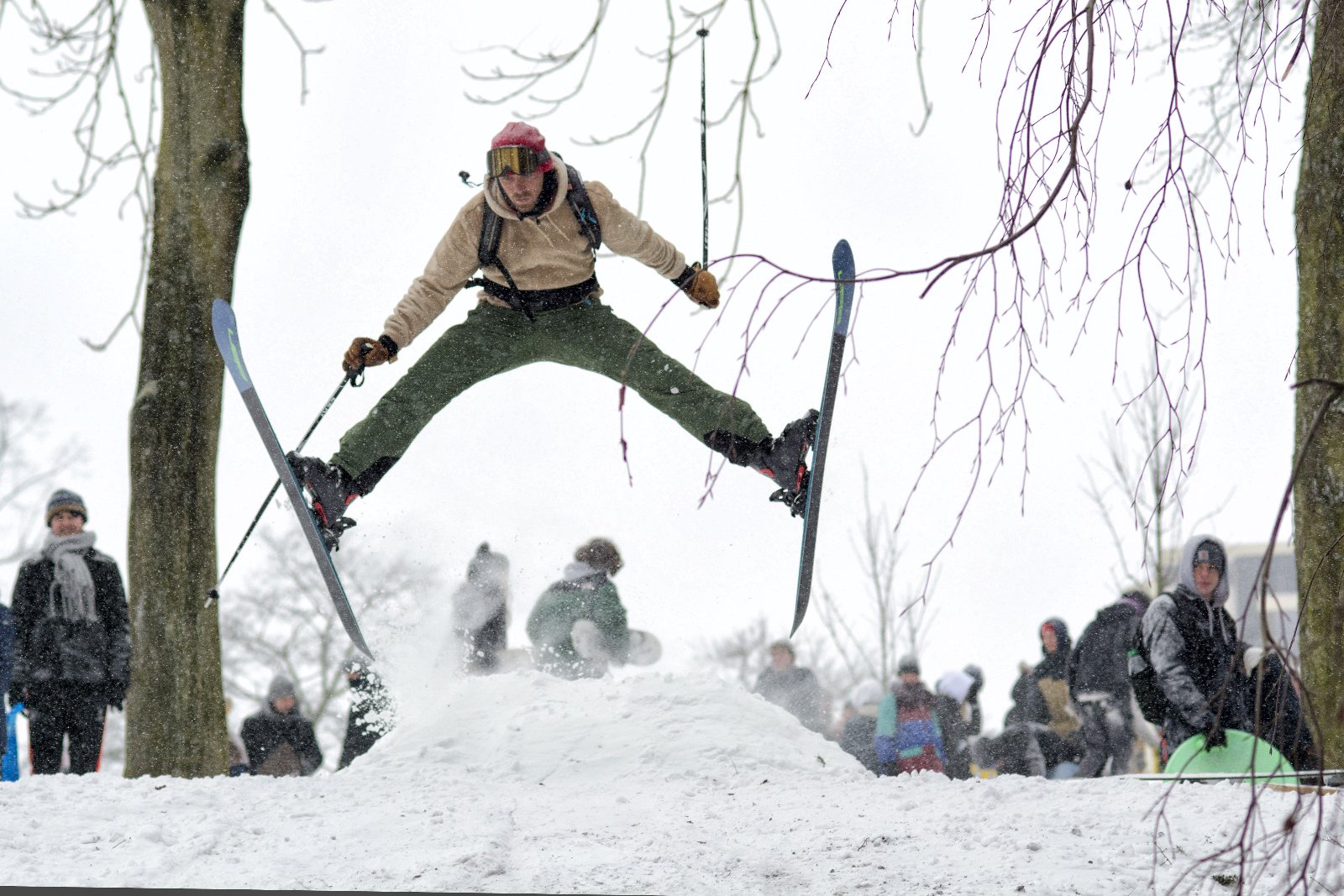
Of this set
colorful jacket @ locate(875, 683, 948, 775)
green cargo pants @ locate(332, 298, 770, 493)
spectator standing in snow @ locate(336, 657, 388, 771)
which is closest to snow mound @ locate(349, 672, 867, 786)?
spectator standing in snow @ locate(336, 657, 388, 771)

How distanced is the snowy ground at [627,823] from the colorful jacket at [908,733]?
1.38m

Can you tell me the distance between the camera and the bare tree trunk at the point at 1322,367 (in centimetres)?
372

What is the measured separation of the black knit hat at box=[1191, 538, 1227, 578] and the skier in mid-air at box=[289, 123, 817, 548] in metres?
1.43

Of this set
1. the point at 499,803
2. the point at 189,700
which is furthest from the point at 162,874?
the point at 189,700

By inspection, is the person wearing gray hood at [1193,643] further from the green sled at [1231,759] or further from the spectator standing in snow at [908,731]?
the spectator standing in snow at [908,731]

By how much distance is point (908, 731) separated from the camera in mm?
5820

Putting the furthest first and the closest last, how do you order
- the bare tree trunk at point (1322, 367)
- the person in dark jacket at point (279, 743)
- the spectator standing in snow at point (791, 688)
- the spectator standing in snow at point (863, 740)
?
1. the spectator standing in snow at point (863, 740)
2. the spectator standing in snow at point (791, 688)
3. the person in dark jacket at point (279, 743)
4. the bare tree trunk at point (1322, 367)

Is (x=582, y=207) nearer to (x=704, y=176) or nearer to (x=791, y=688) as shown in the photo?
(x=704, y=176)

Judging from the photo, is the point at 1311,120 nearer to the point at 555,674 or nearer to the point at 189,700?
the point at 555,674

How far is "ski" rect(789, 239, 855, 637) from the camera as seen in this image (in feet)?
12.9

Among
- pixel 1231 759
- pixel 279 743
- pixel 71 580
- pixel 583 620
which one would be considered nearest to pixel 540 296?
pixel 583 620

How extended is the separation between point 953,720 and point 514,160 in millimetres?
4018

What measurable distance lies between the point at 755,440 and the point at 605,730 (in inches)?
49.2

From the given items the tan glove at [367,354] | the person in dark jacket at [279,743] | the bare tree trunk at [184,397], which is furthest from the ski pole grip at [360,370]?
the person in dark jacket at [279,743]
